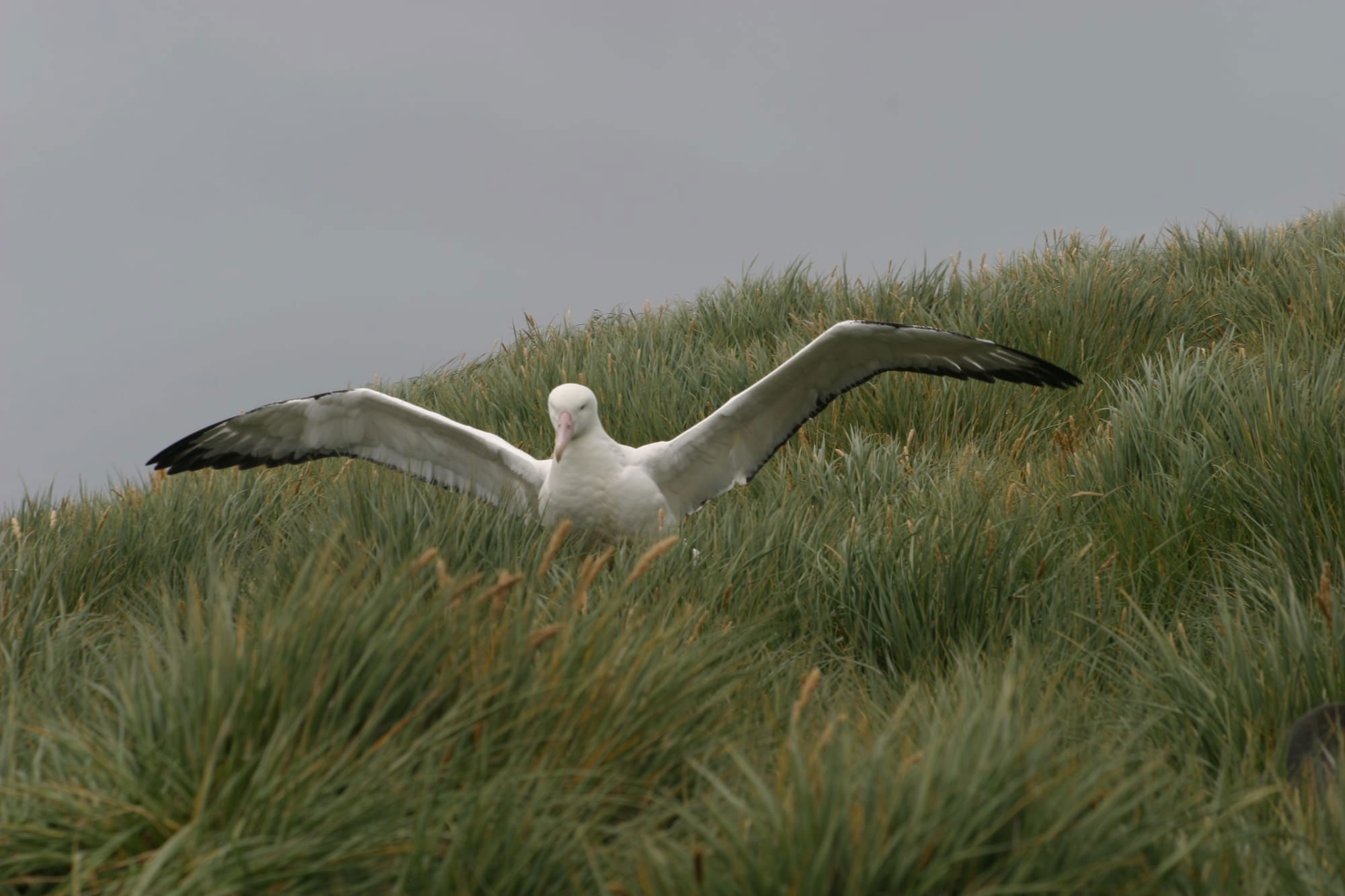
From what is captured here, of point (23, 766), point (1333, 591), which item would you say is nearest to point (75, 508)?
point (23, 766)

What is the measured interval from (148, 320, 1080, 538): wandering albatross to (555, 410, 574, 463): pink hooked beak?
116mm

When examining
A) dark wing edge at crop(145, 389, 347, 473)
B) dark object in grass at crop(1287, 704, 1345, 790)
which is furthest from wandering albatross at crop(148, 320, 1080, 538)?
dark object in grass at crop(1287, 704, 1345, 790)

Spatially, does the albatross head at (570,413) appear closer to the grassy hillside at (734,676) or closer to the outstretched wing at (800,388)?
the outstretched wing at (800,388)

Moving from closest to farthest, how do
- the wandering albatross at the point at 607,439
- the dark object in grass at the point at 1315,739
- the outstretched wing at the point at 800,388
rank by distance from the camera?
the dark object in grass at the point at 1315,739, the wandering albatross at the point at 607,439, the outstretched wing at the point at 800,388

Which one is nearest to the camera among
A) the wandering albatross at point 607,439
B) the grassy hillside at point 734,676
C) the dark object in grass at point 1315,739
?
the grassy hillside at point 734,676

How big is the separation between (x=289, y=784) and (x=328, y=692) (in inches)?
10.3

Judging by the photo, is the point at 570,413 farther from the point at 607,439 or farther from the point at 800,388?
the point at 800,388

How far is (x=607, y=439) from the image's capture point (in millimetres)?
5535

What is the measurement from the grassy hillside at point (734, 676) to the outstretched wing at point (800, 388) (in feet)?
0.78

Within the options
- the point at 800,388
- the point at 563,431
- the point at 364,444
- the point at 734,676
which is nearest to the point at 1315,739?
the point at 734,676

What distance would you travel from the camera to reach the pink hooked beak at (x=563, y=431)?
496 cm

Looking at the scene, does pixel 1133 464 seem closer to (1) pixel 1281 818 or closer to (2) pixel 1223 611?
(2) pixel 1223 611

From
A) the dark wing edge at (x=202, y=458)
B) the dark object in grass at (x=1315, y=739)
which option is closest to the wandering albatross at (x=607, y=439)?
the dark wing edge at (x=202, y=458)

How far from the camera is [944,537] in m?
4.03
